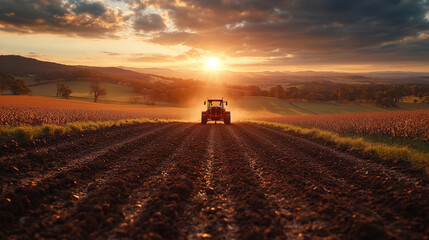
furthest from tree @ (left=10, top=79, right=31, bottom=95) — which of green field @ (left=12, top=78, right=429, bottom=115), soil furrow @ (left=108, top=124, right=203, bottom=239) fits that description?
soil furrow @ (left=108, top=124, right=203, bottom=239)

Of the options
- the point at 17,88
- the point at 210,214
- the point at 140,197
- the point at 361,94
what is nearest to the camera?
the point at 210,214

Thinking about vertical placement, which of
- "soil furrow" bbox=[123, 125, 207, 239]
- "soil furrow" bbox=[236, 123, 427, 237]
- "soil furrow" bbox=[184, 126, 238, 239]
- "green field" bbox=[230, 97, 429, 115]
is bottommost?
"soil furrow" bbox=[184, 126, 238, 239]

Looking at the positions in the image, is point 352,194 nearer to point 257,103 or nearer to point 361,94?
point 257,103

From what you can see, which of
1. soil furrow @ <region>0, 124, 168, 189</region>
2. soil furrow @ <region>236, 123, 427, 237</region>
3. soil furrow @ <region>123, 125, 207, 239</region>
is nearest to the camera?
soil furrow @ <region>123, 125, 207, 239</region>

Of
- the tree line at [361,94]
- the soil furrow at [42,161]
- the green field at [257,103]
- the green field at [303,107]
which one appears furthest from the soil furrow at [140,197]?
the tree line at [361,94]

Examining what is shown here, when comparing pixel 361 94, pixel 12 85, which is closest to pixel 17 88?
pixel 12 85

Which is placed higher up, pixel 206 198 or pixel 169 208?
pixel 169 208

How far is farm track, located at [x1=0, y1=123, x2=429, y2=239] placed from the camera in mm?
3367

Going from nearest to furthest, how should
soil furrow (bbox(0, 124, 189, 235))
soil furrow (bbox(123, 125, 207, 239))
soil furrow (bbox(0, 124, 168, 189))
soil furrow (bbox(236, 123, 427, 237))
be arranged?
1. soil furrow (bbox(123, 125, 207, 239))
2. soil furrow (bbox(236, 123, 427, 237))
3. soil furrow (bbox(0, 124, 189, 235))
4. soil furrow (bbox(0, 124, 168, 189))

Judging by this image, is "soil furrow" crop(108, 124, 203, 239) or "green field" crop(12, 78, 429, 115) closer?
"soil furrow" crop(108, 124, 203, 239)

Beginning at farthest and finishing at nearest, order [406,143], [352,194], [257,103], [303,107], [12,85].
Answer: [257,103], [303,107], [12,85], [406,143], [352,194]

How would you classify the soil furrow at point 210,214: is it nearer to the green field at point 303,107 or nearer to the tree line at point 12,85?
the green field at point 303,107

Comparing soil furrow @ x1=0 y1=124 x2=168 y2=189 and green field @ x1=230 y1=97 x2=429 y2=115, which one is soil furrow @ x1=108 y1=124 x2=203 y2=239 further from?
green field @ x1=230 y1=97 x2=429 y2=115

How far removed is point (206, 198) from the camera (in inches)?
186
